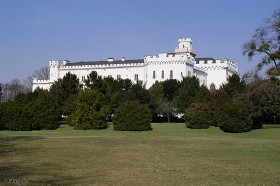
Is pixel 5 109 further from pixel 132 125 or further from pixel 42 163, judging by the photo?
pixel 42 163

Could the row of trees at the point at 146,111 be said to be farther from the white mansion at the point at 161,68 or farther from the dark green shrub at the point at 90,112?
the white mansion at the point at 161,68

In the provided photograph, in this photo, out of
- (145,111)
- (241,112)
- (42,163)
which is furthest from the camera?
(145,111)

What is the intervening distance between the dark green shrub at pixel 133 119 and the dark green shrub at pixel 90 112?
2.49 metres

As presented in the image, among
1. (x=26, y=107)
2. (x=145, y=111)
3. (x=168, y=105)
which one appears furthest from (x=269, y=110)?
(x=26, y=107)

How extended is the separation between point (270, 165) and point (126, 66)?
267 feet

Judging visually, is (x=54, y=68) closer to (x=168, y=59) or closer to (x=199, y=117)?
(x=168, y=59)

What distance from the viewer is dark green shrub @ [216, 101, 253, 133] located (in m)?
38.5

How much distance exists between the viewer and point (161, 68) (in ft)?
287

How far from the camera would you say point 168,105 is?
207ft

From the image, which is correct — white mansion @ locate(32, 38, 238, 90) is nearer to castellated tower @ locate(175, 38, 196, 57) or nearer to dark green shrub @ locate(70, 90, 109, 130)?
castellated tower @ locate(175, 38, 196, 57)

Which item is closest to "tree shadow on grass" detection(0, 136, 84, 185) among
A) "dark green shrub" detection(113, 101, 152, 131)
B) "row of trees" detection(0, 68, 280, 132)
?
"dark green shrub" detection(113, 101, 152, 131)

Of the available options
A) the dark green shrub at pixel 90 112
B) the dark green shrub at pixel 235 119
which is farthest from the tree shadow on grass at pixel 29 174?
the dark green shrub at pixel 90 112

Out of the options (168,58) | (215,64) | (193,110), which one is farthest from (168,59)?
(193,110)

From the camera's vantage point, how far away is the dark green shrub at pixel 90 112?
143 feet
